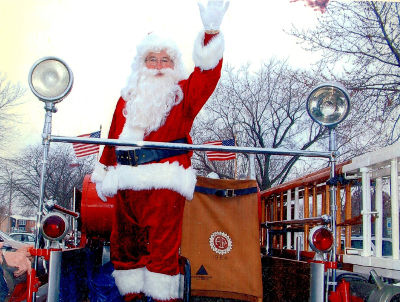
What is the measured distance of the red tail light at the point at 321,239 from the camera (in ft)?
6.49

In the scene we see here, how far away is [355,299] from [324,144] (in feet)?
37.5

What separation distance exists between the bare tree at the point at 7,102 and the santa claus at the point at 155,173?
3.88m

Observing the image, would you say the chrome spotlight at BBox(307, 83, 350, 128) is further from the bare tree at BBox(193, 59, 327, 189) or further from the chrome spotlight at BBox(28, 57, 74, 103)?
the bare tree at BBox(193, 59, 327, 189)

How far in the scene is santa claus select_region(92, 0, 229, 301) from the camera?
215 cm

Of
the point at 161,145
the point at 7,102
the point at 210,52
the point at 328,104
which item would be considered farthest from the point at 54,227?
the point at 7,102

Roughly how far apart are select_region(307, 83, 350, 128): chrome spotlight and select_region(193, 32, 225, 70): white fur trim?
0.54 metres

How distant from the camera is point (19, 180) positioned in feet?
38.4

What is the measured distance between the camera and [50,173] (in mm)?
9578

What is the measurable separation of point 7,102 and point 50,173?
8.95 feet

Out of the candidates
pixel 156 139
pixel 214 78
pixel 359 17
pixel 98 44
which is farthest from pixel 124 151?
pixel 359 17

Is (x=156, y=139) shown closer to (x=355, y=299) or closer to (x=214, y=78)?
(x=214, y=78)

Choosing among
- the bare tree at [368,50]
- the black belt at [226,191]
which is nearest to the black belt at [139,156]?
the black belt at [226,191]

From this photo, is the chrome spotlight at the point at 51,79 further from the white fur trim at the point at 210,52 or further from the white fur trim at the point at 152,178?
the white fur trim at the point at 210,52

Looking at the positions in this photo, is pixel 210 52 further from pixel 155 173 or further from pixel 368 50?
pixel 368 50
